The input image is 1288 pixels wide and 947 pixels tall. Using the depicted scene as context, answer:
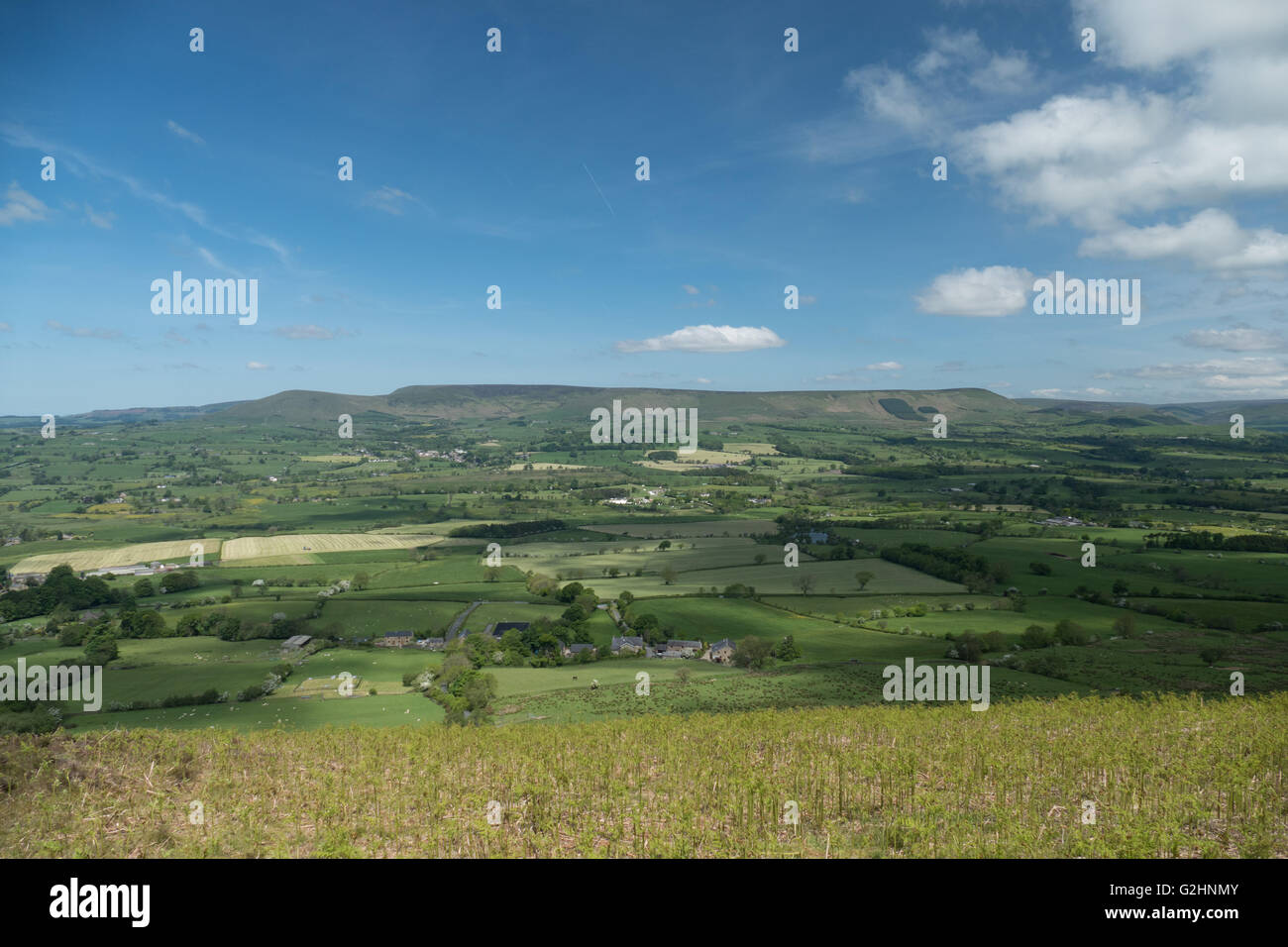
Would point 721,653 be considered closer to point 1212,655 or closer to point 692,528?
point 1212,655

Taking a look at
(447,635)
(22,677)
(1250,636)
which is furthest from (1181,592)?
(22,677)

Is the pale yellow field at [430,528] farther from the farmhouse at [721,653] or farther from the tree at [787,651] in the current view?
the tree at [787,651]

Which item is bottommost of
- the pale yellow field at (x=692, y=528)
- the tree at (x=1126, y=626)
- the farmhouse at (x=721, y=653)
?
the farmhouse at (x=721, y=653)

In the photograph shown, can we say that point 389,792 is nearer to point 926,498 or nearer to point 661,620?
point 661,620

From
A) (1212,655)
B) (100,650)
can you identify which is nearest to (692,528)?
(1212,655)

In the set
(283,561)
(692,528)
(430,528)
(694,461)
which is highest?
(694,461)

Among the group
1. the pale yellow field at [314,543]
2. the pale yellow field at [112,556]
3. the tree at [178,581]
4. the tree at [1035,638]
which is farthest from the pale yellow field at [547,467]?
the tree at [1035,638]

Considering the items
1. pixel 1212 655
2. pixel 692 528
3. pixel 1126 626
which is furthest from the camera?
pixel 692 528

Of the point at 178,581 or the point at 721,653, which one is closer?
the point at 721,653
